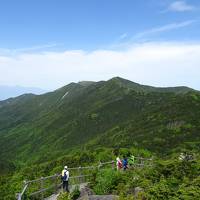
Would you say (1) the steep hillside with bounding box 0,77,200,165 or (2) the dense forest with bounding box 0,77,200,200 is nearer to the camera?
(2) the dense forest with bounding box 0,77,200,200

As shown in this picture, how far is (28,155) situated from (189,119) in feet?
267

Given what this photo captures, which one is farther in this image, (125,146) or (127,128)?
(127,128)

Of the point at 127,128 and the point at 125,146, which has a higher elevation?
the point at 127,128

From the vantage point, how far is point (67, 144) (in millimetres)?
157875

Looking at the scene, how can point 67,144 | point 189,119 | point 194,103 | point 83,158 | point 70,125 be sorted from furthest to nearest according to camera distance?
point 70,125
point 67,144
point 194,103
point 189,119
point 83,158

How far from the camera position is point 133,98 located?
188m

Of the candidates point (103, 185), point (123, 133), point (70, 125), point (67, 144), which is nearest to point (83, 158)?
point (123, 133)

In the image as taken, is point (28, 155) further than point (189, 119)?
Yes

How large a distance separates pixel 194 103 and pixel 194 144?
46771 millimetres

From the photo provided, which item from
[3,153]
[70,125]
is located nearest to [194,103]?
[70,125]

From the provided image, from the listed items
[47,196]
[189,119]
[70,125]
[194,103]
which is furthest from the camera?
[70,125]

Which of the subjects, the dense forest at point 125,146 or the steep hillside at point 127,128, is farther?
the steep hillside at point 127,128

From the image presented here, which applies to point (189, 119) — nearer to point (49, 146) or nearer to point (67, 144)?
point (67, 144)

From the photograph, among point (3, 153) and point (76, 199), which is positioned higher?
point (76, 199)
